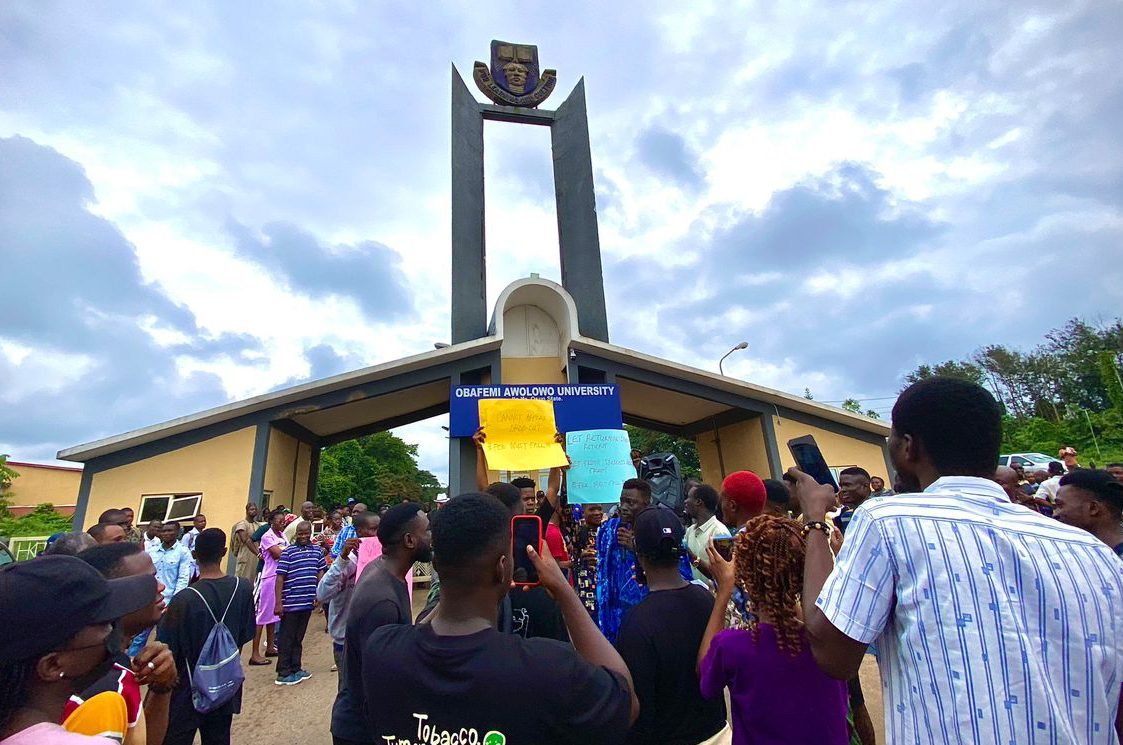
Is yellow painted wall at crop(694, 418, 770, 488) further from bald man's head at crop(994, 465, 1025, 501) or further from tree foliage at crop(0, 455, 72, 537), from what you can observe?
tree foliage at crop(0, 455, 72, 537)

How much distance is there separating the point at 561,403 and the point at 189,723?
8.06m

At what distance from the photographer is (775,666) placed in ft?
6.68

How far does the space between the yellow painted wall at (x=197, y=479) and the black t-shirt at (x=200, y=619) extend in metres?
7.94

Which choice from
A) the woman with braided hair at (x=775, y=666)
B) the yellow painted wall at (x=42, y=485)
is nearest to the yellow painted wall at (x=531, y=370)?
the woman with braided hair at (x=775, y=666)

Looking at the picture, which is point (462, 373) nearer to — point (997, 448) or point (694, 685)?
point (694, 685)

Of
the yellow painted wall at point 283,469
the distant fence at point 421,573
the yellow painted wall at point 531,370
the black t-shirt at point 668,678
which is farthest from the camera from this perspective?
the yellow painted wall at point 531,370

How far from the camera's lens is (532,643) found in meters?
1.57

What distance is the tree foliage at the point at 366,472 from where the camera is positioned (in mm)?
37844

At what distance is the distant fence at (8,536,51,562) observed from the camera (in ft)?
36.9

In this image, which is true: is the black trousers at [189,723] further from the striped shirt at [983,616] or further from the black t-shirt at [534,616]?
the striped shirt at [983,616]

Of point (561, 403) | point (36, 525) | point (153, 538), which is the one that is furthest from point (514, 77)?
point (36, 525)

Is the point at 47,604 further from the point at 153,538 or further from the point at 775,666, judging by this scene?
the point at 153,538

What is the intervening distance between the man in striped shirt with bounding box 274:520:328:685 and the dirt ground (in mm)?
180

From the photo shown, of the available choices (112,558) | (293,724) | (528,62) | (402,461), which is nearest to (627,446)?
(293,724)
